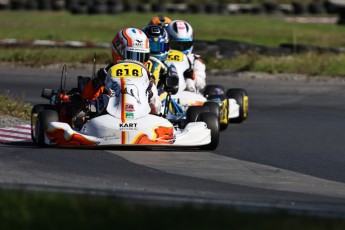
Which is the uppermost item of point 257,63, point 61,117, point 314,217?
point 314,217

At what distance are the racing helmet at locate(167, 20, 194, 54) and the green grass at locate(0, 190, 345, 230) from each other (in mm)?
8398

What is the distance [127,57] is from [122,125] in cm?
149

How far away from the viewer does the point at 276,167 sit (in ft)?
34.5

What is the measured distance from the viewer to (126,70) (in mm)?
11625

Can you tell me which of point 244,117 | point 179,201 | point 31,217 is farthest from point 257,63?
point 31,217

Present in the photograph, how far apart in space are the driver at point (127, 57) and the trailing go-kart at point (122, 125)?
0.50 ft

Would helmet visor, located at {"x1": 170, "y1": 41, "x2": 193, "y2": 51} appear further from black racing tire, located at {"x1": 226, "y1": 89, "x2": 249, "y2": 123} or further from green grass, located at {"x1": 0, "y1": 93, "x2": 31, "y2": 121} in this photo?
green grass, located at {"x1": 0, "y1": 93, "x2": 31, "y2": 121}

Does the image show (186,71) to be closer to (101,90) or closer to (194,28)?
(101,90)

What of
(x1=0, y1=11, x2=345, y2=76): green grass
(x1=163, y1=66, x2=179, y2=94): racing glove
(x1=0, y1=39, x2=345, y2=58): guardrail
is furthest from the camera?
(x1=0, y1=39, x2=345, y2=58): guardrail

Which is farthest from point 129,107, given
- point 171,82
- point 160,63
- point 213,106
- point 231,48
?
point 231,48

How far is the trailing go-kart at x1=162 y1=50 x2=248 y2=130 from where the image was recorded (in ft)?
43.5

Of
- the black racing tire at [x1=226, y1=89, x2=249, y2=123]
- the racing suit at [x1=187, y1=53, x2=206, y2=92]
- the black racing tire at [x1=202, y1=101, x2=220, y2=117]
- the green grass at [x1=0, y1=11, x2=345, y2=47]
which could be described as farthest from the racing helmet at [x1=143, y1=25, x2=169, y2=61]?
the green grass at [x1=0, y1=11, x2=345, y2=47]

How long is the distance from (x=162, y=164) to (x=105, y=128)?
89cm

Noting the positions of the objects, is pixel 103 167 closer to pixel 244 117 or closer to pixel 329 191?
pixel 329 191
